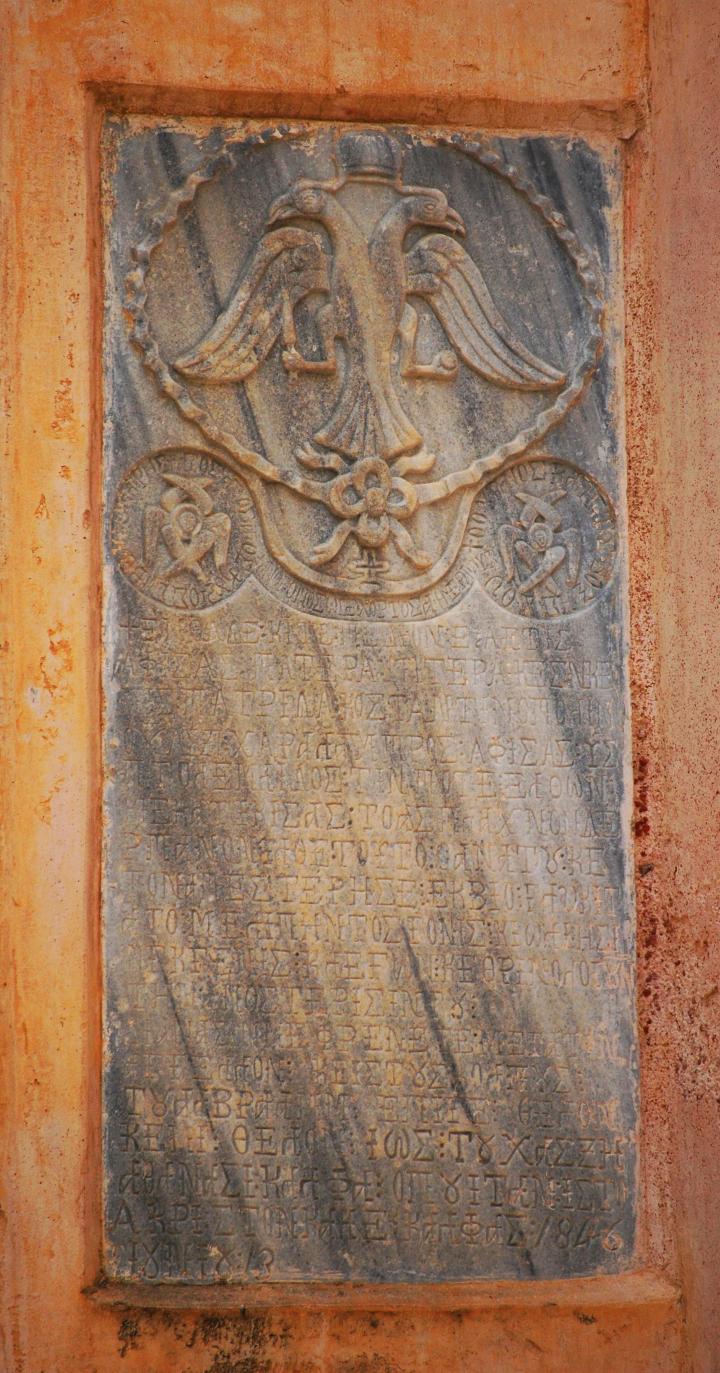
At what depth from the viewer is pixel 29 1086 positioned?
5.59 meters

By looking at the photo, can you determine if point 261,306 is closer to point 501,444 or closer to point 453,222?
point 453,222

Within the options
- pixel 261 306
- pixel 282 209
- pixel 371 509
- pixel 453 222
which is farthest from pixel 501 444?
pixel 282 209

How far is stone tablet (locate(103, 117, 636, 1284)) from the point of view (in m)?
5.69

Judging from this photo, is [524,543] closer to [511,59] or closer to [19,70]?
[511,59]

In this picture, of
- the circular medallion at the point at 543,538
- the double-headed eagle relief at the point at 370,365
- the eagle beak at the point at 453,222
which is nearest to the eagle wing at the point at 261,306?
the double-headed eagle relief at the point at 370,365

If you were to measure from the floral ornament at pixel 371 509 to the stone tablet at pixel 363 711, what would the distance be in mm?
11

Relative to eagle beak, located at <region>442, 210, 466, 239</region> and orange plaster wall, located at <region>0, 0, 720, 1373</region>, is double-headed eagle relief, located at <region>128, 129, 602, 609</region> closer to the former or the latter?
eagle beak, located at <region>442, 210, 466, 239</region>

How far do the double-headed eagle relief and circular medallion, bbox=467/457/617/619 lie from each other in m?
0.08

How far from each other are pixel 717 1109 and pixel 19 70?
12.9 feet

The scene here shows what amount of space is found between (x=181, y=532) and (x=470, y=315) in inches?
46.3

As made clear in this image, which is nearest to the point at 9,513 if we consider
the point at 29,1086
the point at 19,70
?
the point at 19,70

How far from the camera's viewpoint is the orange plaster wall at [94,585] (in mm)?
5578

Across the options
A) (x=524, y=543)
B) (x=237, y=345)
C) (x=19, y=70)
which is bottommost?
(x=524, y=543)

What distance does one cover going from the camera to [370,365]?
5980 millimetres
